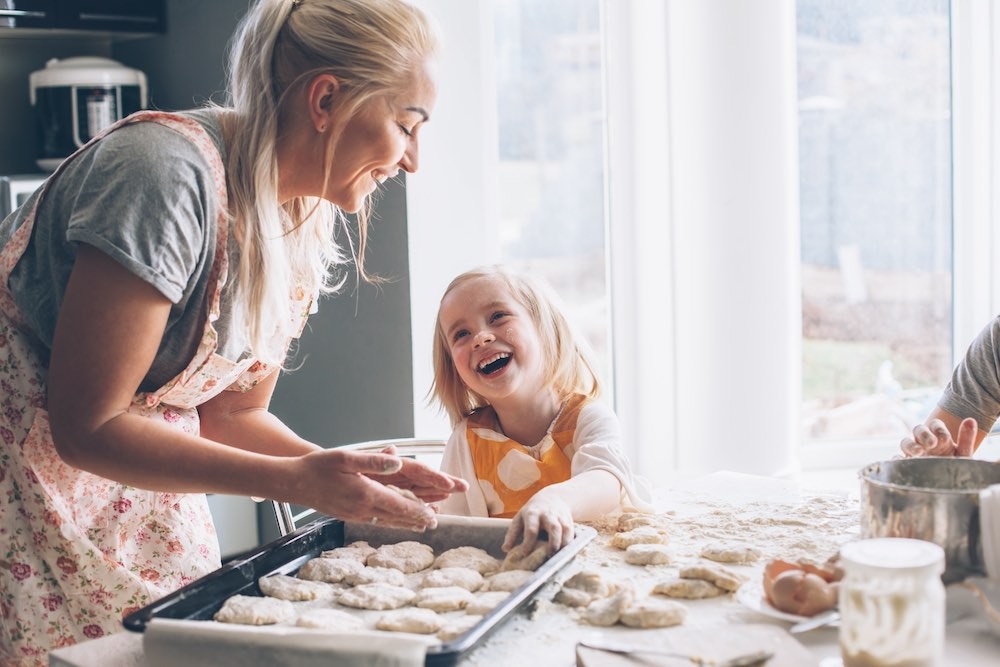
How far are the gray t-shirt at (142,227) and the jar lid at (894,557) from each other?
0.67 meters

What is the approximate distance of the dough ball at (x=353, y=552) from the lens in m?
1.20

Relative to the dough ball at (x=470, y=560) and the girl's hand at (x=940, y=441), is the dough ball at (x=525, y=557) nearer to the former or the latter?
the dough ball at (x=470, y=560)

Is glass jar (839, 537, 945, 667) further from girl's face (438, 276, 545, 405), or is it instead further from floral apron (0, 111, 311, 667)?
girl's face (438, 276, 545, 405)

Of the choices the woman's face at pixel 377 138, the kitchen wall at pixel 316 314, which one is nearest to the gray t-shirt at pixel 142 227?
the woman's face at pixel 377 138

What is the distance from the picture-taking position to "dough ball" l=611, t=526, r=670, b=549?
49.6 inches

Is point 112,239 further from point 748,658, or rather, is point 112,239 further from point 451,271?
point 451,271

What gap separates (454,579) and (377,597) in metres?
0.08

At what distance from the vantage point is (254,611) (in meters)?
1.02

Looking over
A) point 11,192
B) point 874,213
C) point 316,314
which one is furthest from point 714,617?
point 874,213

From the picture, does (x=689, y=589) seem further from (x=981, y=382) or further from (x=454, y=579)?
(x=981, y=382)

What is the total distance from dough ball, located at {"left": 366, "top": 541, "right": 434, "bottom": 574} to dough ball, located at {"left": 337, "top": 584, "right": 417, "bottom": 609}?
Answer: 79mm

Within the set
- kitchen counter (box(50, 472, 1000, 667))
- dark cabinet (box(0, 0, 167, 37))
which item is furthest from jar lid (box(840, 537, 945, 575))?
dark cabinet (box(0, 0, 167, 37))

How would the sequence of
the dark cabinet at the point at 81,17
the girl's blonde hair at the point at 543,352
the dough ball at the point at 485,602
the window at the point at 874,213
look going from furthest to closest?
1. the window at the point at 874,213
2. the dark cabinet at the point at 81,17
3. the girl's blonde hair at the point at 543,352
4. the dough ball at the point at 485,602

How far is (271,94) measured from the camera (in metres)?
1.24
